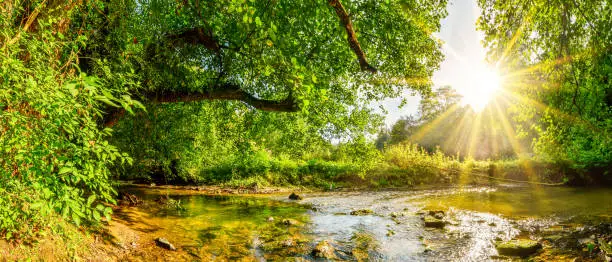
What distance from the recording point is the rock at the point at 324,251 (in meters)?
7.78

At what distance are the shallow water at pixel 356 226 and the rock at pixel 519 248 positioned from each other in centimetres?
28

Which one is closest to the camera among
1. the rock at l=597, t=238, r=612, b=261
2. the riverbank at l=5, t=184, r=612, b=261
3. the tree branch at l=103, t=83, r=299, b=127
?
the rock at l=597, t=238, r=612, b=261

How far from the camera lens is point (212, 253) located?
761 centimetres

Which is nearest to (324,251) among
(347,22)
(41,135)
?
(347,22)

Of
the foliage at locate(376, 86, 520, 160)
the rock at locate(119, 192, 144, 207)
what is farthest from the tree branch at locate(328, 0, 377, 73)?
the foliage at locate(376, 86, 520, 160)

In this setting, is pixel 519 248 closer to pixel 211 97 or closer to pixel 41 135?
pixel 211 97

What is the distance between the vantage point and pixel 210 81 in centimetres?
812

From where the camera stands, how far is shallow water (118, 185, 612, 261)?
803 cm

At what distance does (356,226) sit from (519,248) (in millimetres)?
4987

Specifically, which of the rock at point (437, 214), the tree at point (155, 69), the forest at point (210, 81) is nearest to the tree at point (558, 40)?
the forest at point (210, 81)

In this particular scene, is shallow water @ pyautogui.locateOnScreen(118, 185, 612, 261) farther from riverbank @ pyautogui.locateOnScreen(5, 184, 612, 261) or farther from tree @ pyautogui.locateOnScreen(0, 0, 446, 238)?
tree @ pyautogui.locateOnScreen(0, 0, 446, 238)

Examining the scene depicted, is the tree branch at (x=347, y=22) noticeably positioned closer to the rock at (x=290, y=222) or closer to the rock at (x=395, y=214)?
the rock at (x=290, y=222)

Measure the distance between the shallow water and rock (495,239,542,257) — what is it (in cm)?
28

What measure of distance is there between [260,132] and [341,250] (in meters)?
6.16
